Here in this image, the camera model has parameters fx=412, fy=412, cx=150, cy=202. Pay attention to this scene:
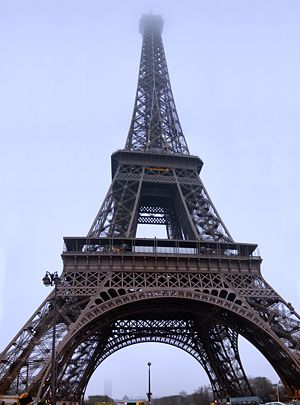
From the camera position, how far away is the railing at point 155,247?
33.8m

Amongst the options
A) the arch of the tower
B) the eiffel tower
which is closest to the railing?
the eiffel tower

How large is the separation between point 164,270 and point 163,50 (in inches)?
1523

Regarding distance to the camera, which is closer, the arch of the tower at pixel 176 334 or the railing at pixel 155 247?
the arch of the tower at pixel 176 334

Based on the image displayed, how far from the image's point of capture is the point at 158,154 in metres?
42.6

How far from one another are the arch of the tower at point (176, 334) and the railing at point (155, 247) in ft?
13.8

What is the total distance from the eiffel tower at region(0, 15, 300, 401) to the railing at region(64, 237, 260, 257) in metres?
0.09

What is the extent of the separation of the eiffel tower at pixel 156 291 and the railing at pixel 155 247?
0.09 m

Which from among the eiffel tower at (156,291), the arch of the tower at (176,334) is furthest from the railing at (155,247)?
the arch of the tower at (176,334)

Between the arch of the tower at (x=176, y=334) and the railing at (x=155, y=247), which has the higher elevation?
the railing at (x=155, y=247)

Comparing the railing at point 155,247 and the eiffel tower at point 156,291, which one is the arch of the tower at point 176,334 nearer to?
the eiffel tower at point 156,291

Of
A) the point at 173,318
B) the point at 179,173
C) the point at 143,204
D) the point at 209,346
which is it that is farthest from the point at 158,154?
the point at 209,346

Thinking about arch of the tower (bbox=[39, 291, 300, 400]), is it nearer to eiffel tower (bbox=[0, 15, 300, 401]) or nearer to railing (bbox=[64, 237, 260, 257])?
eiffel tower (bbox=[0, 15, 300, 401])

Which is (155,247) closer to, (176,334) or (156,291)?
(156,291)

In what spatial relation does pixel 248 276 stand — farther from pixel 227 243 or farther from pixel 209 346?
pixel 209 346
